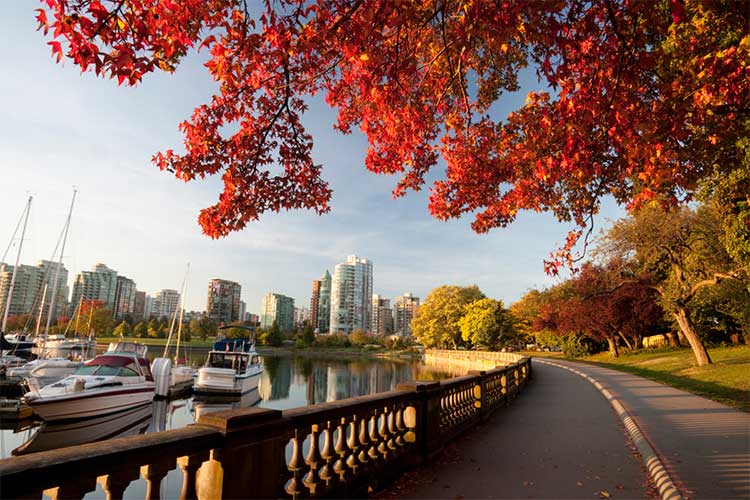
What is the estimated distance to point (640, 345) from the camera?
158 ft

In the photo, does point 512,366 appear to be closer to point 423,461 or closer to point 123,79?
point 423,461

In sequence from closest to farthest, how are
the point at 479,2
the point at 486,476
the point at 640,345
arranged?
the point at 479,2, the point at 486,476, the point at 640,345

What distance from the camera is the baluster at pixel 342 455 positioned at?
16.0 feet

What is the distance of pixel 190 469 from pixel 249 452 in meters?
0.48

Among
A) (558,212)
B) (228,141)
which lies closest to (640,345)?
(558,212)

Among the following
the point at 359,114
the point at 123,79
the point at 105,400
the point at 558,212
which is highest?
the point at 359,114

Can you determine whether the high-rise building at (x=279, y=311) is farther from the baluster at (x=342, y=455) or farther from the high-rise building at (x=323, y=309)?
the baluster at (x=342, y=455)

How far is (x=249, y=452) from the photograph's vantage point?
3590 millimetres

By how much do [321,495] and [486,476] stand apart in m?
2.68

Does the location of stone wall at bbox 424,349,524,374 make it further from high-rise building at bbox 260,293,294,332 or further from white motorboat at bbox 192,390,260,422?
high-rise building at bbox 260,293,294,332

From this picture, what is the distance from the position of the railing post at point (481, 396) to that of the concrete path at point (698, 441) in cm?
316

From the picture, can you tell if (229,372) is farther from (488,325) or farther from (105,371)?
(488,325)

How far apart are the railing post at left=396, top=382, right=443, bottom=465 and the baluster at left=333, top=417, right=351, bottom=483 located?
1.67m

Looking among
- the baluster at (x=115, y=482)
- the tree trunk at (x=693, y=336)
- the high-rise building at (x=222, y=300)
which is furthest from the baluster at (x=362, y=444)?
the high-rise building at (x=222, y=300)
